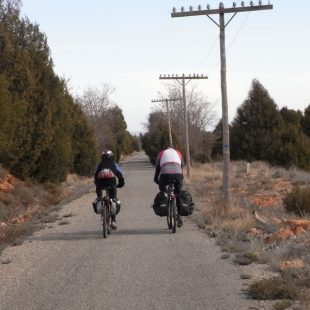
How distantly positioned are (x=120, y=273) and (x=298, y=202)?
1187 cm

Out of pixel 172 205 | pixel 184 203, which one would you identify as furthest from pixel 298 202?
pixel 172 205

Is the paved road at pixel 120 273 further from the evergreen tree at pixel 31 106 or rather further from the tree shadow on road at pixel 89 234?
the evergreen tree at pixel 31 106

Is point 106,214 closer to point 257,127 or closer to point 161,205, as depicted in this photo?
point 161,205

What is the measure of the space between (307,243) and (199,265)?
7.18 feet

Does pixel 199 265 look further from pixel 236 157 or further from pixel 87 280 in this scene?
pixel 236 157

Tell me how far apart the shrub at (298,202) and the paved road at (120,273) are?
21.2ft

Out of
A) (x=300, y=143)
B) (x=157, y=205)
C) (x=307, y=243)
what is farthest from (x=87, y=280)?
(x=300, y=143)

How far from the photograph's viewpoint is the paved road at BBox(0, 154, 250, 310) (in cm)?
742

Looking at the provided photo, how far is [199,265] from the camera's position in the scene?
966cm

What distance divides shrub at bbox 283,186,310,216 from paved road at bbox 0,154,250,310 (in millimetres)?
6459

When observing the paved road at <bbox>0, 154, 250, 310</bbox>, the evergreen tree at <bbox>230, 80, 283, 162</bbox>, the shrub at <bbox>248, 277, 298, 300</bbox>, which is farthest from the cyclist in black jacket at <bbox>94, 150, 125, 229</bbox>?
A: the evergreen tree at <bbox>230, 80, 283, 162</bbox>

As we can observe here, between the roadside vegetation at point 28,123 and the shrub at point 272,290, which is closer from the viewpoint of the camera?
the shrub at point 272,290

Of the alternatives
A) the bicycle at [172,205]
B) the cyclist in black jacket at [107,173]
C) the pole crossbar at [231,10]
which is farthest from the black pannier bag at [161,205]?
the pole crossbar at [231,10]

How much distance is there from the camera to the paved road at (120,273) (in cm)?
742
